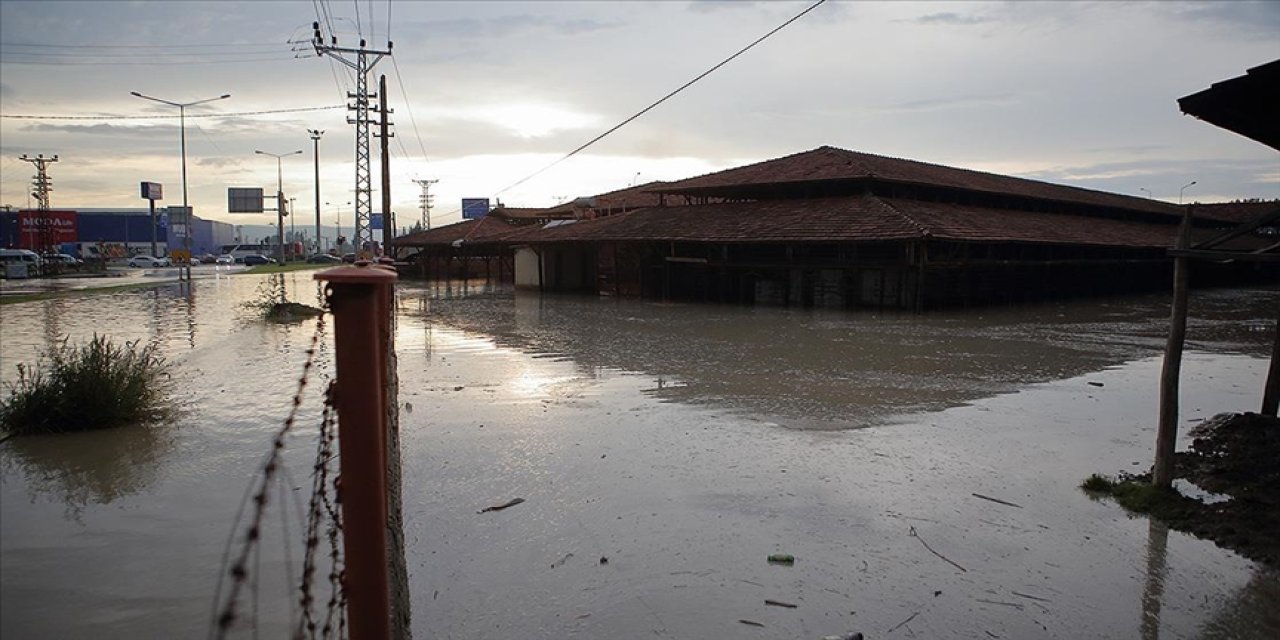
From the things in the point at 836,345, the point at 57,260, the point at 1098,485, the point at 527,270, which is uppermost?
the point at 57,260

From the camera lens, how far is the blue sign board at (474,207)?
9875 cm

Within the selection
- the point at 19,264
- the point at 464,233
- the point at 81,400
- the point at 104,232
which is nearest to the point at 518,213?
the point at 464,233

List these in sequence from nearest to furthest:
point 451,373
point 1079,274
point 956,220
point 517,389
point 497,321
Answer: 1. point 517,389
2. point 451,373
3. point 497,321
4. point 956,220
5. point 1079,274

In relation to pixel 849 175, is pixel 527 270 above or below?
below

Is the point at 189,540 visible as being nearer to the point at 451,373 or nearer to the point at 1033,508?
the point at 1033,508

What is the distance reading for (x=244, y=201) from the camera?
88.9m

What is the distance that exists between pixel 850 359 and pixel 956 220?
13774mm

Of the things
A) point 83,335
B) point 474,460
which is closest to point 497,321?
point 83,335

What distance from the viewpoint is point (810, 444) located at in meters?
8.59

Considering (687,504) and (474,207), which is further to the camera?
(474,207)

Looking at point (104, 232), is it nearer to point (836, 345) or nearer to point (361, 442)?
point (836, 345)

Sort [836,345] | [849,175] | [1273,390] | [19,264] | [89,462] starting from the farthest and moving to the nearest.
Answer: [19,264] < [849,175] < [836,345] < [89,462] < [1273,390]

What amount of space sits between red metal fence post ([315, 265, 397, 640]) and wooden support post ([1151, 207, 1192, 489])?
6.48 meters

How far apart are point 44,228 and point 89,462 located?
4935 cm
